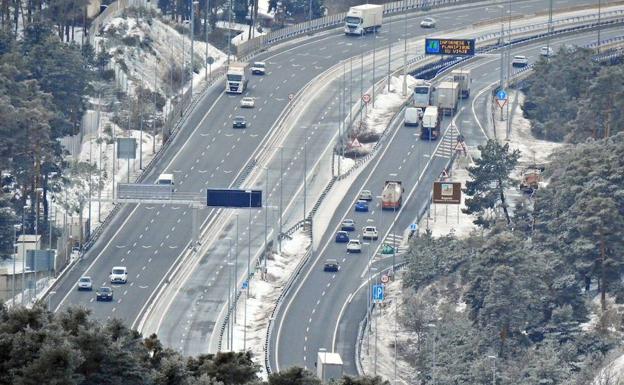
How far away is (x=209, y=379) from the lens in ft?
399

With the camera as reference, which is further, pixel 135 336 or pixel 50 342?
pixel 135 336

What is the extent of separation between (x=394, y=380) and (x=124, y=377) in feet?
267

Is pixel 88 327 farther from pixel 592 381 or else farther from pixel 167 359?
pixel 592 381

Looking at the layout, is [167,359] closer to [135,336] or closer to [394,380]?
[135,336]

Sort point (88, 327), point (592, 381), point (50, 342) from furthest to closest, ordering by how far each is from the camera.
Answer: point (592, 381) → point (88, 327) → point (50, 342)

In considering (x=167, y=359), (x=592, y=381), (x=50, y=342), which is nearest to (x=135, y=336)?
(x=167, y=359)

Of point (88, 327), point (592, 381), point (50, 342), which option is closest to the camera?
point (50, 342)

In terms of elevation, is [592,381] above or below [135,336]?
below

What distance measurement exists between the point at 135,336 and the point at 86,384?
8.00 meters

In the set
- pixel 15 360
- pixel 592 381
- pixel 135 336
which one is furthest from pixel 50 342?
pixel 592 381

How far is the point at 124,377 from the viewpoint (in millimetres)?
119500

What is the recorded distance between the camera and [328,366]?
187m

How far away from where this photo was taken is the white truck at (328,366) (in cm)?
18588

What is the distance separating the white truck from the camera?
185875mm
